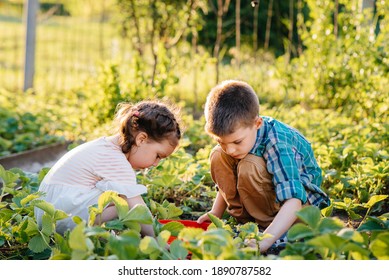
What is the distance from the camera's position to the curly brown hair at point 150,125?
9.00 feet

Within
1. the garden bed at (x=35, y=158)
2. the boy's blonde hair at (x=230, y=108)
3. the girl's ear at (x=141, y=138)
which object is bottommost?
the garden bed at (x=35, y=158)

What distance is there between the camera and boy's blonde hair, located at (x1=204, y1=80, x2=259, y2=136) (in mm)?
2611

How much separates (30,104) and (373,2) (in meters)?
3.38

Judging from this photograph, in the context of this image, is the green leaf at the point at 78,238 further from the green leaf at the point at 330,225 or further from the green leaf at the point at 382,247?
the green leaf at the point at 382,247

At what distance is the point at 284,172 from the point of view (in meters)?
2.66

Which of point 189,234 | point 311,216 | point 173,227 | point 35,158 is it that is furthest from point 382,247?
point 35,158

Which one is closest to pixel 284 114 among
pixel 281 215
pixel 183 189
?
pixel 183 189

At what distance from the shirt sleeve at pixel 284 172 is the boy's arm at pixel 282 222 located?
29 millimetres

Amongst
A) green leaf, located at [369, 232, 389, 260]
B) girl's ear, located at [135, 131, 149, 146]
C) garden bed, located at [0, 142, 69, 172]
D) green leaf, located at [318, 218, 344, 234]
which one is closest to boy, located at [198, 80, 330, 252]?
girl's ear, located at [135, 131, 149, 146]

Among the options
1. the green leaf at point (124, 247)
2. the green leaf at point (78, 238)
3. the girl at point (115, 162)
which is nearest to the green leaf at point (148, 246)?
the green leaf at point (124, 247)

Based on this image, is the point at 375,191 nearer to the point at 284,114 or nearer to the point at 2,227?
the point at 2,227

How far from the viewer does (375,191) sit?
324 cm

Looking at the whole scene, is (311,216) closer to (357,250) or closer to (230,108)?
(357,250)

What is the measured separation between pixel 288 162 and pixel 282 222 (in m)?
0.29
